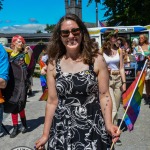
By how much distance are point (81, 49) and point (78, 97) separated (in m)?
0.40

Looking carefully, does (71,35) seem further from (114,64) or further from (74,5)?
(74,5)

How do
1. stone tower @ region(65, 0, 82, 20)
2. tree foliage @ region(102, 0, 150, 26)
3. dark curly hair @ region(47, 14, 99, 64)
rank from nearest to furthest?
dark curly hair @ region(47, 14, 99, 64), tree foliage @ region(102, 0, 150, 26), stone tower @ region(65, 0, 82, 20)

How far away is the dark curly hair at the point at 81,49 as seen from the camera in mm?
2543

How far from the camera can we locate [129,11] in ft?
74.7

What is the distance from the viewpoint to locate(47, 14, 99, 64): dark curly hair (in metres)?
2.54

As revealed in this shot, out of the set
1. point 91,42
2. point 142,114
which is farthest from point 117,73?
point 91,42

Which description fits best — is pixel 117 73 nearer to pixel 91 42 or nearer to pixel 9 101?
pixel 9 101

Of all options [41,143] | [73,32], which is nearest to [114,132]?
[41,143]

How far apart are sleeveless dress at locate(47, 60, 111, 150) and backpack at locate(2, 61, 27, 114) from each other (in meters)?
2.30

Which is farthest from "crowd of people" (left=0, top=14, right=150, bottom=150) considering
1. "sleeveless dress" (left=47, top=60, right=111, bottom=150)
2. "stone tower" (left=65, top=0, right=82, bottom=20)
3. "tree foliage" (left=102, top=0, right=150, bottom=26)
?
"stone tower" (left=65, top=0, right=82, bottom=20)

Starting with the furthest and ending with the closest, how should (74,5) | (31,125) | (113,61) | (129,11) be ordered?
(74,5)
(129,11)
(31,125)
(113,61)

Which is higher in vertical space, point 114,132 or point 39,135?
point 114,132

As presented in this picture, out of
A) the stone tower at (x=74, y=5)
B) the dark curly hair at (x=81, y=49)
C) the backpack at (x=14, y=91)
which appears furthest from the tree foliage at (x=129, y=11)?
the stone tower at (x=74, y=5)

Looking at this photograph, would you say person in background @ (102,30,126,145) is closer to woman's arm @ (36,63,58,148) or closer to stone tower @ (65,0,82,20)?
woman's arm @ (36,63,58,148)
